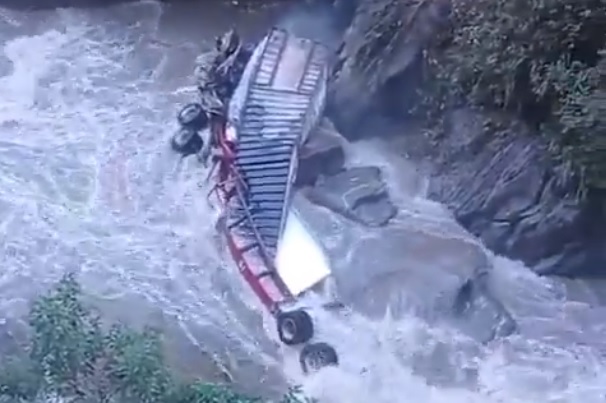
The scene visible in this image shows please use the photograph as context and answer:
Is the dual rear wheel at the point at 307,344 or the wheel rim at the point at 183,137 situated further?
the wheel rim at the point at 183,137

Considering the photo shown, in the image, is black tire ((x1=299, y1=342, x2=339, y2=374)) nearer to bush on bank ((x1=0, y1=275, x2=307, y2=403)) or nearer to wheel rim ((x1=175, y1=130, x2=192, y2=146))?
bush on bank ((x1=0, y1=275, x2=307, y2=403))

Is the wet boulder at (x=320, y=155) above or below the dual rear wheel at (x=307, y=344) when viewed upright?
above

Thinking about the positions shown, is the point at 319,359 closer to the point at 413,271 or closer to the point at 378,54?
the point at 413,271

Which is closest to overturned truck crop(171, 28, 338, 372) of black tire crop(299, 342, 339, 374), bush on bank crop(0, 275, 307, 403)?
black tire crop(299, 342, 339, 374)

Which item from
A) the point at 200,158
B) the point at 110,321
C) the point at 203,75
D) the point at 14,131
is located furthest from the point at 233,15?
the point at 110,321

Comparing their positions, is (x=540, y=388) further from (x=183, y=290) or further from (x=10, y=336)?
(x=10, y=336)

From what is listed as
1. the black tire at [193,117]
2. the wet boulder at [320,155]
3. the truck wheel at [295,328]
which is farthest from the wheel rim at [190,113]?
the truck wheel at [295,328]

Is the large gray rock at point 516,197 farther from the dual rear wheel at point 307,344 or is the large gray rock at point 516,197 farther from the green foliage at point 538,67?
the dual rear wheel at point 307,344
